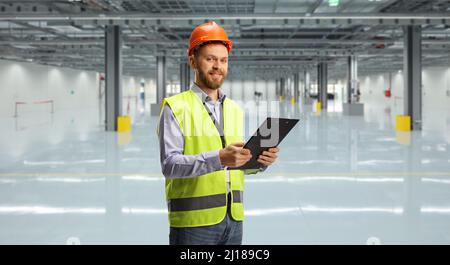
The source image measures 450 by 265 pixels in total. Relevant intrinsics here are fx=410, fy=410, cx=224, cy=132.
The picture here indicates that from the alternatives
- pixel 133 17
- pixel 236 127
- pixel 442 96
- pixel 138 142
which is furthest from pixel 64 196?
pixel 442 96

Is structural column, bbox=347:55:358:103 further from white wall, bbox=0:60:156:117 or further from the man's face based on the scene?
the man's face

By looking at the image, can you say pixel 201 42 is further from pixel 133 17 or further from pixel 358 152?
pixel 133 17

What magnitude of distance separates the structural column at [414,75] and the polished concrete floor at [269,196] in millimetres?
6611

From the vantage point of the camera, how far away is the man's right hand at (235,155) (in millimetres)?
2188

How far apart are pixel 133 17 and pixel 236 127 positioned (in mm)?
15730

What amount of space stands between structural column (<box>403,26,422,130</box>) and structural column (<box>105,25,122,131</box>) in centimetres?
1469

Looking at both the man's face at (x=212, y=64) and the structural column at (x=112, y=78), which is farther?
the structural column at (x=112, y=78)

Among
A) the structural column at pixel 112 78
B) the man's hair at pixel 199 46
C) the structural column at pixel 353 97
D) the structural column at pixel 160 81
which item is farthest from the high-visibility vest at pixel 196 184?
the structural column at pixel 353 97

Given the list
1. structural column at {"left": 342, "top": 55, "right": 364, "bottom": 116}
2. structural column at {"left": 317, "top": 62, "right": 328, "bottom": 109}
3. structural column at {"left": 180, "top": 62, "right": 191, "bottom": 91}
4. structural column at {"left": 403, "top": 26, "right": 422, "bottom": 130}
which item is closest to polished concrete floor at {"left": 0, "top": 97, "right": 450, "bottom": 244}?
structural column at {"left": 403, "top": 26, "right": 422, "bottom": 130}

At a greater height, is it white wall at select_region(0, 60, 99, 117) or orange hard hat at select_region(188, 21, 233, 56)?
white wall at select_region(0, 60, 99, 117)

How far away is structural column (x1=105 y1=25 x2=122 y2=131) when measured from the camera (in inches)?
811

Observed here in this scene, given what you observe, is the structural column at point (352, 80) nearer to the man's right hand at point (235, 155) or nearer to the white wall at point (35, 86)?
the white wall at point (35, 86)

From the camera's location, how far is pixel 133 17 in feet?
56.2
